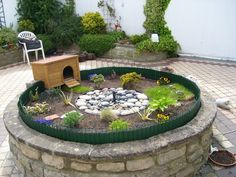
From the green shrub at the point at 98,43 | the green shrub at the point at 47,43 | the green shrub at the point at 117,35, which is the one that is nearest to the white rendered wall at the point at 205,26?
the green shrub at the point at 117,35

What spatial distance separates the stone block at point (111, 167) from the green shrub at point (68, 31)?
7.52 m

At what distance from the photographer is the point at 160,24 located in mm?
9734

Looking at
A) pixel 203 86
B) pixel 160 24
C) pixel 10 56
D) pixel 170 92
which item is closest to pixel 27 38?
pixel 10 56

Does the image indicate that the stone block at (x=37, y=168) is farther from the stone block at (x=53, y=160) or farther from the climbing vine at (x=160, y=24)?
the climbing vine at (x=160, y=24)

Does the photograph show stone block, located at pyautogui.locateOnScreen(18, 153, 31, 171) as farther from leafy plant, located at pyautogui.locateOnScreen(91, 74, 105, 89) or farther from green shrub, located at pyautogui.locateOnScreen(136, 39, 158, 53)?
green shrub, located at pyautogui.locateOnScreen(136, 39, 158, 53)

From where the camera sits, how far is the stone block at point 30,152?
371 cm

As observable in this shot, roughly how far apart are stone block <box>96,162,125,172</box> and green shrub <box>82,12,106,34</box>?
7362mm

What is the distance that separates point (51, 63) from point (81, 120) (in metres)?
1.27

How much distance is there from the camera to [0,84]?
26.6 feet

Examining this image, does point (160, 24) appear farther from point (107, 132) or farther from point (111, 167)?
point (111, 167)

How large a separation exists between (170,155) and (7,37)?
7.87 meters

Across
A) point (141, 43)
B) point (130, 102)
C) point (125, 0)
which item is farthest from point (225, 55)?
point (130, 102)

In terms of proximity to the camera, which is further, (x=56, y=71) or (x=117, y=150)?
(x=56, y=71)

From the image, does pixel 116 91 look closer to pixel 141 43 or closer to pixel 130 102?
pixel 130 102
